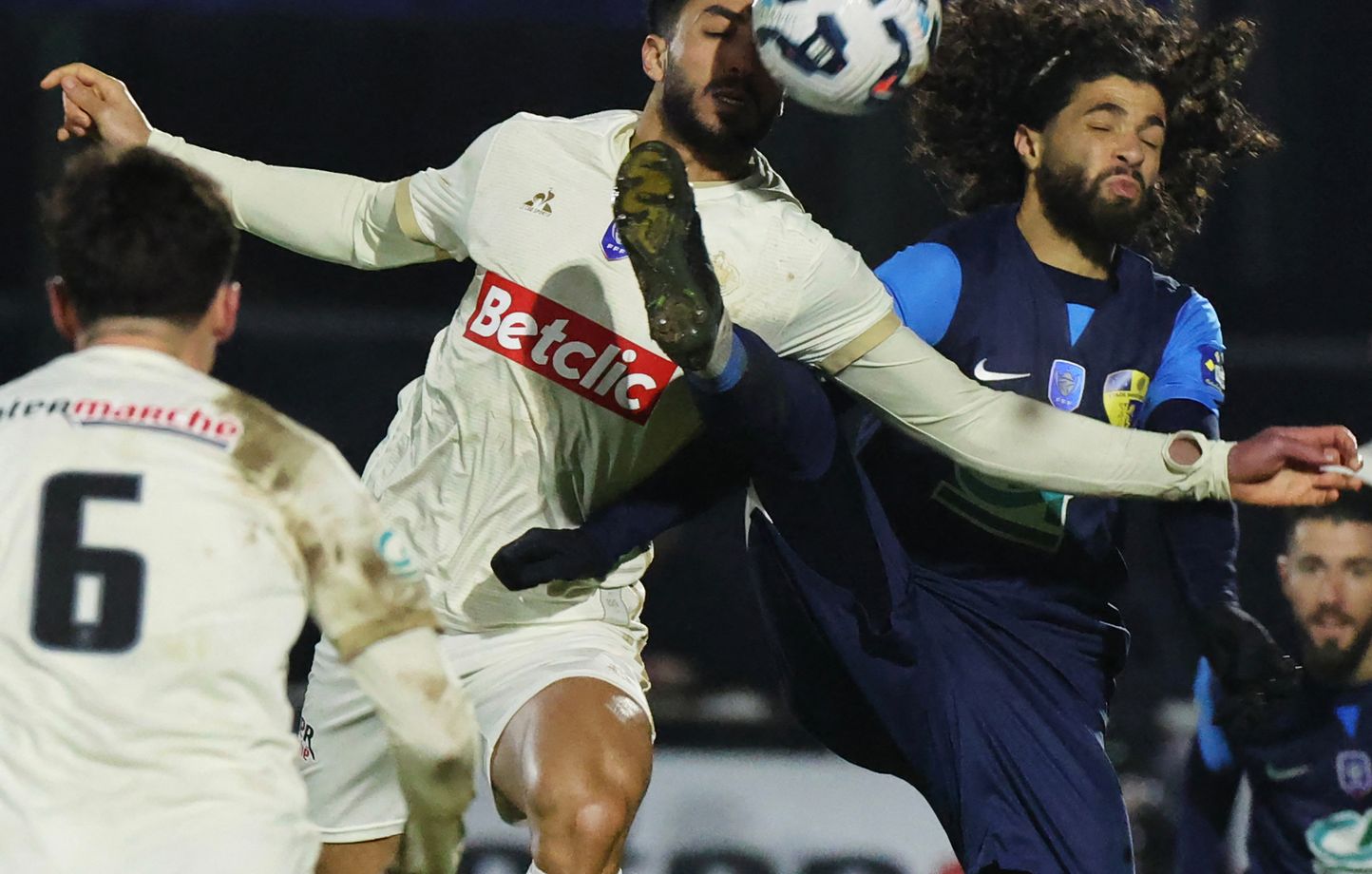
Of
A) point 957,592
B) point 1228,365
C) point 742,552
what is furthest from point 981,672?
point 1228,365

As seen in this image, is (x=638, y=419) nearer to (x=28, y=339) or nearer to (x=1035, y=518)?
(x=1035, y=518)

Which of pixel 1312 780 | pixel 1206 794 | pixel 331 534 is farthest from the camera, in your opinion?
pixel 1312 780

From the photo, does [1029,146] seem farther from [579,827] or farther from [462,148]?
[462,148]

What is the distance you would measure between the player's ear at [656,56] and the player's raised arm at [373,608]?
4.86ft

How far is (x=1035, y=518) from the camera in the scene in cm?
411

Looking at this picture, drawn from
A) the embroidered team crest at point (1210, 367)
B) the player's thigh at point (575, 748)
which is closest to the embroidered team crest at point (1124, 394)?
the embroidered team crest at point (1210, 367)

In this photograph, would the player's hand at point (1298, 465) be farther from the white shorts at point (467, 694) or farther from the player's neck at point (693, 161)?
the white shorts at point (467, 694)

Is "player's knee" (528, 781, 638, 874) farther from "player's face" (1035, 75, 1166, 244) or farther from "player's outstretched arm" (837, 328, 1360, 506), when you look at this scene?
"player's face" (1035, 75, 1166, 244)

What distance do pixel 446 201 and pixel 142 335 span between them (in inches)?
53.8

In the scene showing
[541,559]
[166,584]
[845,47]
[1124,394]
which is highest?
[845,47]

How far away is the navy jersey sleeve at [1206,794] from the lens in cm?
507

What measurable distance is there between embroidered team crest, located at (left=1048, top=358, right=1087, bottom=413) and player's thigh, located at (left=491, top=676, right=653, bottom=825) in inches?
40.6

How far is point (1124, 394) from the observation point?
4.14m

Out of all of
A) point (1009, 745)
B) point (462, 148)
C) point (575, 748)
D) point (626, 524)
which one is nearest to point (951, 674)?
point (1009, 745)
